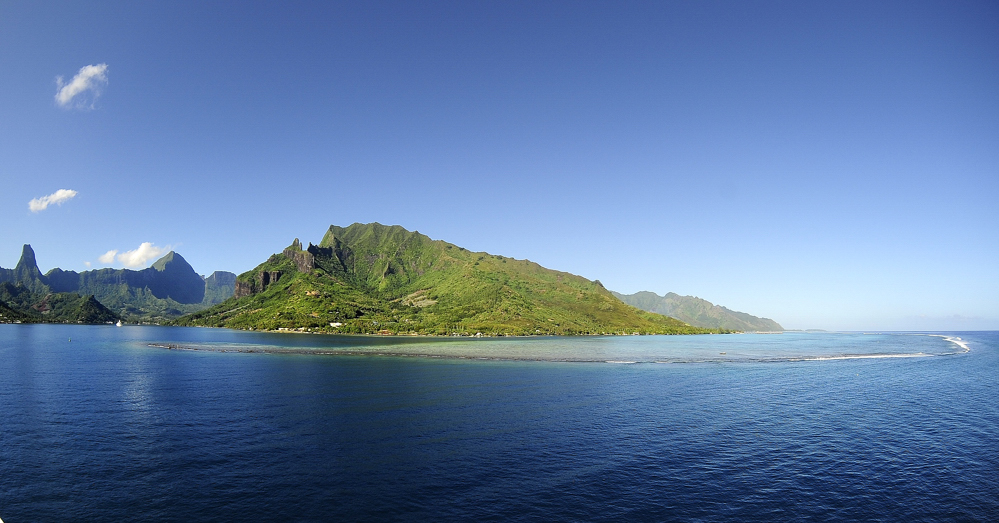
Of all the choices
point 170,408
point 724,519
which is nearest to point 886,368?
point 724,519

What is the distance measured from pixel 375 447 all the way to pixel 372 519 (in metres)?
19.8

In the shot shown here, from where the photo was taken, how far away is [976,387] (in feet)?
366

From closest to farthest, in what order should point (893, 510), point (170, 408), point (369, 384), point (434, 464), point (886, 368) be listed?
point (893, 510)
point (434, 464)
point (170, 408)
point (369, 384)
point (886, 368)

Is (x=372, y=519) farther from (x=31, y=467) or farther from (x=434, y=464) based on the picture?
(x=31, y=467)

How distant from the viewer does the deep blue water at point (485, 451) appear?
3912 centimetres

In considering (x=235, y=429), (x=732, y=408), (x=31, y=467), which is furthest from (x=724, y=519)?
(x=31, y=467)

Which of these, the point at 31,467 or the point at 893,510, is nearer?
the point at 893,510

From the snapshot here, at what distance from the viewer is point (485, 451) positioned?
2131 inches

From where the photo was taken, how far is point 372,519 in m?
36.5

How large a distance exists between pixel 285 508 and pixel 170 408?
173 ft

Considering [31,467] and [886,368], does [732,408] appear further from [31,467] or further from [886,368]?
[886,368]

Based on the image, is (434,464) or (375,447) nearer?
(434,464)

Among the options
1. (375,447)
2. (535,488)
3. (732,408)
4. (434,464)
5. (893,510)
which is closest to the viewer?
(893,510)

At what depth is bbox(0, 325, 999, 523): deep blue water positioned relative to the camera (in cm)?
3912
